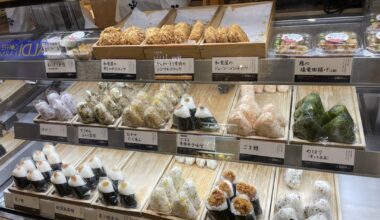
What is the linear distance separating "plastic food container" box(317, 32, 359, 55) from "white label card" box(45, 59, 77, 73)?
930 millimetres

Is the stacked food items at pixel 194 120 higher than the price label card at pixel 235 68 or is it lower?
lower

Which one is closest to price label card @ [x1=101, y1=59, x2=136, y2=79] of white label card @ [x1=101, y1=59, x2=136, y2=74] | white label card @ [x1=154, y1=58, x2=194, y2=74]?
white label card @ [x1=101, y1=59, x2=136, y2=74]

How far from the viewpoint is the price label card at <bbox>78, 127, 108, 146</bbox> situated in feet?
4.88

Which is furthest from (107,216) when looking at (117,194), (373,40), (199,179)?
(373,40)

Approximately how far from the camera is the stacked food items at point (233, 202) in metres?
1.39

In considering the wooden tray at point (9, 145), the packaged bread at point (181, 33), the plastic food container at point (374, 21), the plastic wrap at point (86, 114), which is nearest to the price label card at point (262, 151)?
the packaged bread at point (181, 33)

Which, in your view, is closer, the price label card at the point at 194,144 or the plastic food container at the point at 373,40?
the plastic food container at the point at 373,40

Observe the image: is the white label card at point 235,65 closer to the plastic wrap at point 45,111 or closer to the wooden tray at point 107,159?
the plastic wrap at point 45,111

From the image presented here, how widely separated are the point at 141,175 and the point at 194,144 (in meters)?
0.65

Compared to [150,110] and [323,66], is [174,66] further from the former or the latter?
[323,66]

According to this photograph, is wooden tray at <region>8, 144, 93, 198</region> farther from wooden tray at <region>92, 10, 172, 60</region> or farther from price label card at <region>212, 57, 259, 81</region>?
price label card at <region>212, 57, 259, 81</region>

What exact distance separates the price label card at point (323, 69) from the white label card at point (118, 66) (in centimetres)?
59

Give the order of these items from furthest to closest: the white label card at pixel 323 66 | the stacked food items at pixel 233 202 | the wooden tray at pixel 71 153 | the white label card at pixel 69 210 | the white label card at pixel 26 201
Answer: the wooden tray at pixel 71 153, the white label card at pixel 26 201, the white label card at pixel 69 210, the stacked food items at pixel 233 202, the white label card at pixel 323 66

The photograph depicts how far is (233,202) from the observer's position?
4.64ft
